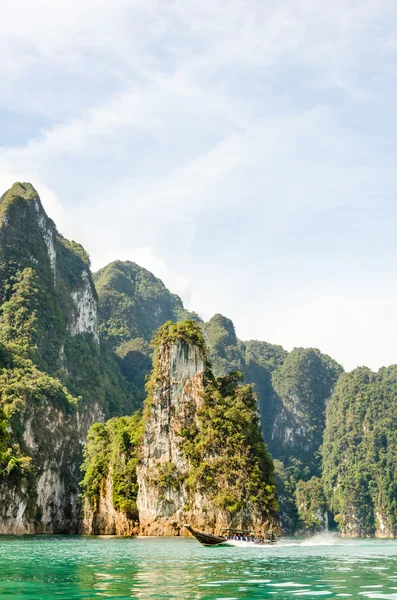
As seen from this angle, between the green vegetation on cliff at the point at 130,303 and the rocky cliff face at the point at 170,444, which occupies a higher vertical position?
the green vegetation on cliff at the point at 130,303

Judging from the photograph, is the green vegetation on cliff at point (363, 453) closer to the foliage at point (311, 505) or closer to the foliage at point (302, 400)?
the foliage at point (311, 505)

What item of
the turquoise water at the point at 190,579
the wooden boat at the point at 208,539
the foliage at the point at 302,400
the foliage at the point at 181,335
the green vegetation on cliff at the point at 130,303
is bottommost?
the turquoise water at the point at 190,579

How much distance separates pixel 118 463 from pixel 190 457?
7.81m

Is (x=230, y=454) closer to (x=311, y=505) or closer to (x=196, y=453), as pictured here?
(x=196, y=453)

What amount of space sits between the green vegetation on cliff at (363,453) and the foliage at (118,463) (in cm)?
5608

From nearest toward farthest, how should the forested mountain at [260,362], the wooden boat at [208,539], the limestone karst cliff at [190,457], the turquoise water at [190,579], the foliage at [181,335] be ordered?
the turquoise water at [190,579], the wooden boat at [208,539], the limestone karst cliff at [190,457], the foliage at [181,335], the forested mountain at [260,362]

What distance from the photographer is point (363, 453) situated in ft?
397

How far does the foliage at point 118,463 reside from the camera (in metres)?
62.8

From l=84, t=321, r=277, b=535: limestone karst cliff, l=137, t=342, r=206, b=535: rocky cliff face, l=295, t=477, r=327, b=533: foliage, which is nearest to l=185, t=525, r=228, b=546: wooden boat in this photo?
l=84, t=321, r=277, b=535: limestone karst cliff

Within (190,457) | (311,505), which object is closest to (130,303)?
(311,505)

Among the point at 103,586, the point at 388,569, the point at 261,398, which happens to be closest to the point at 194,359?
the point at 388,569

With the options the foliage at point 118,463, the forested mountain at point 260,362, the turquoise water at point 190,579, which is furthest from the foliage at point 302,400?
the turquoise water at point 190,579

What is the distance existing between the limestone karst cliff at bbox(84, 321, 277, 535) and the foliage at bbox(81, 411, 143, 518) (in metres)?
0.10

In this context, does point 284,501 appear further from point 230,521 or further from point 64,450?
point 230,521
